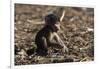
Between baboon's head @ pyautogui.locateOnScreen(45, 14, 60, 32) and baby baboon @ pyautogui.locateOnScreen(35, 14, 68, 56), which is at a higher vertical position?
baboon's head @ pyautogui.locateOnScreen(45, 14, 60, 32)

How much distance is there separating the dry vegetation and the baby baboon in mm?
51

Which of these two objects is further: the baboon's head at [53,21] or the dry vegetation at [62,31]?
the baboon's head at [53,21]

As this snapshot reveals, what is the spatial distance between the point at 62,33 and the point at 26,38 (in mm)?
463

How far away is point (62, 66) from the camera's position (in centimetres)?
246

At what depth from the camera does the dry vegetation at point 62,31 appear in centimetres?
229

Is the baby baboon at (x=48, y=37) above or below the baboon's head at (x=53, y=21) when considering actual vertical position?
below

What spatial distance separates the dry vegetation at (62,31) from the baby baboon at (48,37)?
51 mm

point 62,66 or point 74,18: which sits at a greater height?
point 74,18

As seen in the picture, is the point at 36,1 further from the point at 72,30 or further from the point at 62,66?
the point at 62,66

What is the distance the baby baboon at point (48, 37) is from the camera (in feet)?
7.79

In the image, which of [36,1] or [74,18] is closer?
[36,1]

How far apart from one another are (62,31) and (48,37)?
0.65 feet

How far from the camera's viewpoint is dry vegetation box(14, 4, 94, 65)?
7.52 feet
